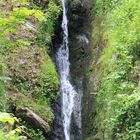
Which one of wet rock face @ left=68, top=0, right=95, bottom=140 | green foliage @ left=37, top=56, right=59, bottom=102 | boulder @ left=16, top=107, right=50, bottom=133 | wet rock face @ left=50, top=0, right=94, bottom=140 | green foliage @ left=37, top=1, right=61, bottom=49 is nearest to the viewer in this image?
boulder @ left=16, top=107, right=50, bottom=133

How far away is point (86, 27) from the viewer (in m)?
13.6

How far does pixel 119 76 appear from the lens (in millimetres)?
7863

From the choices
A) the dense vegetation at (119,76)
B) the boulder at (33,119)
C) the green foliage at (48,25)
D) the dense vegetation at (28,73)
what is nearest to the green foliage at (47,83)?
the dense vegetation at (28,73)

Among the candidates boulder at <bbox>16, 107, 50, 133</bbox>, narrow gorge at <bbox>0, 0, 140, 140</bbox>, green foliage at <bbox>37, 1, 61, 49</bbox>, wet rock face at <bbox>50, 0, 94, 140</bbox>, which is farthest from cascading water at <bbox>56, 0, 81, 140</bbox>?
boulder at <bbox>16, 107, 50, 133</bbox>

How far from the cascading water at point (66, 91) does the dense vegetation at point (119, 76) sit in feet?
3.71

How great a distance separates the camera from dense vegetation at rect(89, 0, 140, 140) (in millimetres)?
6758

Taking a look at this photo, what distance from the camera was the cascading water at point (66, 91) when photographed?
1084cm

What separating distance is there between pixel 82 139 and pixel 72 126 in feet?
2.45

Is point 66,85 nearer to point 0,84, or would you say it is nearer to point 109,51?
point 109,51

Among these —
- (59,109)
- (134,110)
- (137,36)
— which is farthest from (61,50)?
(134,110)

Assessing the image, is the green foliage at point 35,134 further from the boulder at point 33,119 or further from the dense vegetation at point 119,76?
the dense vegetation at point 119,76

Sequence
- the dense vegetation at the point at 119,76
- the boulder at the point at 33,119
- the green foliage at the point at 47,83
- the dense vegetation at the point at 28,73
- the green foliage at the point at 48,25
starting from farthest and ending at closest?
the green foliage at the point at 48,25, the green foliage at the point at 47,83, the boulder at the point at 33,119, the dense vegetation at the point at 28,73, the dense vegetation at the point at 119,76

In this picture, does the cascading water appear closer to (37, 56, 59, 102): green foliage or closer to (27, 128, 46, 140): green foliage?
(37, 56, 59, 102): green foliage

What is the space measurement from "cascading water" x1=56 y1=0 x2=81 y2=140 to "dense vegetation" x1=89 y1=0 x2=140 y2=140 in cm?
113
